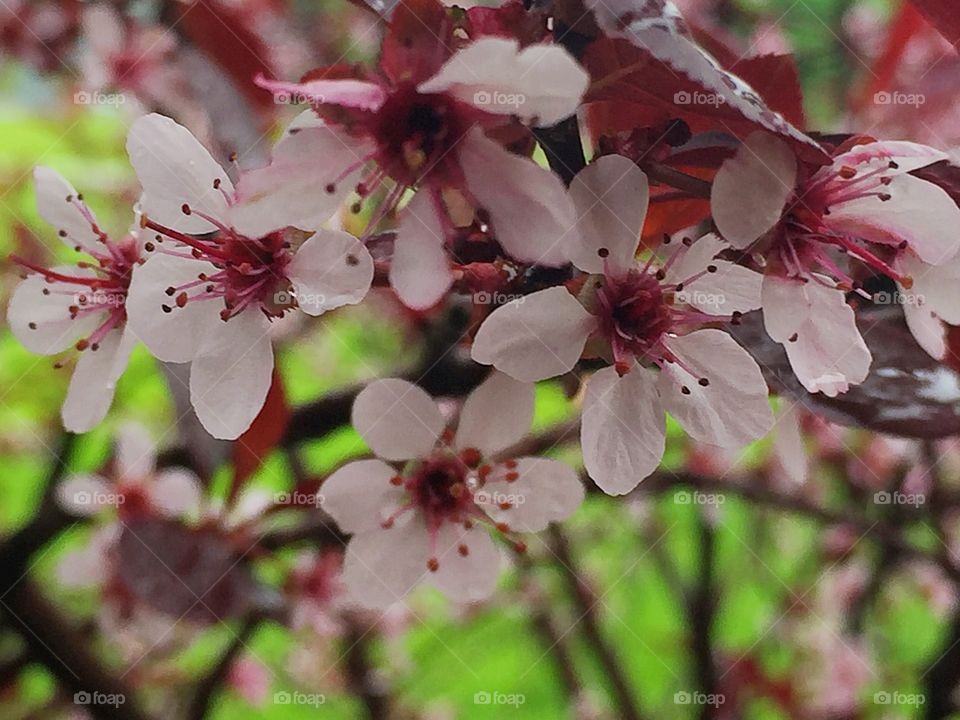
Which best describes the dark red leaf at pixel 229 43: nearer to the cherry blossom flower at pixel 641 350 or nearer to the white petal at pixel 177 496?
the white petal at pixel 177 496

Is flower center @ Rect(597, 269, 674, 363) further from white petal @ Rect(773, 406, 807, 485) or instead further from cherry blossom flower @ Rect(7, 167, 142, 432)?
cherry blossom flower @ Rect(7, 167, 142, 432)

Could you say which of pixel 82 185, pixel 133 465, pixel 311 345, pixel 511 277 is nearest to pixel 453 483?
pixel 511 277

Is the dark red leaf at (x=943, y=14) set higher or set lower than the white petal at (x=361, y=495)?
higher

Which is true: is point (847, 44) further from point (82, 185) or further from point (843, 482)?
point (82, 185)

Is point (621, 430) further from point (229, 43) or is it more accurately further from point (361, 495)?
point (229, 43)

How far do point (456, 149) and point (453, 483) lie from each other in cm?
25

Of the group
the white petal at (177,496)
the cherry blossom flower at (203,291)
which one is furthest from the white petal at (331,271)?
the white petal at (177,496)

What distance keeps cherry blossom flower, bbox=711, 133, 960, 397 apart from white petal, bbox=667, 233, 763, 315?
13 mm

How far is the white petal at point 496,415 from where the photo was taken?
440 mm

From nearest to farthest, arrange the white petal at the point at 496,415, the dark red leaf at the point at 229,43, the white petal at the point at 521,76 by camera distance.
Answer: the white petal at the point at 521,76 < the white petal at the point at 496,415 < the dark red leaf at the point at 229,43

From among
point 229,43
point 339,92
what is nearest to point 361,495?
point 339,92

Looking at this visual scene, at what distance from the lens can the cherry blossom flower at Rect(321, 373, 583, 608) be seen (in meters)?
0.50

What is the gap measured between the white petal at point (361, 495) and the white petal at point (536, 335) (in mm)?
168

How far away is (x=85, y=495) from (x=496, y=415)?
536 mm
